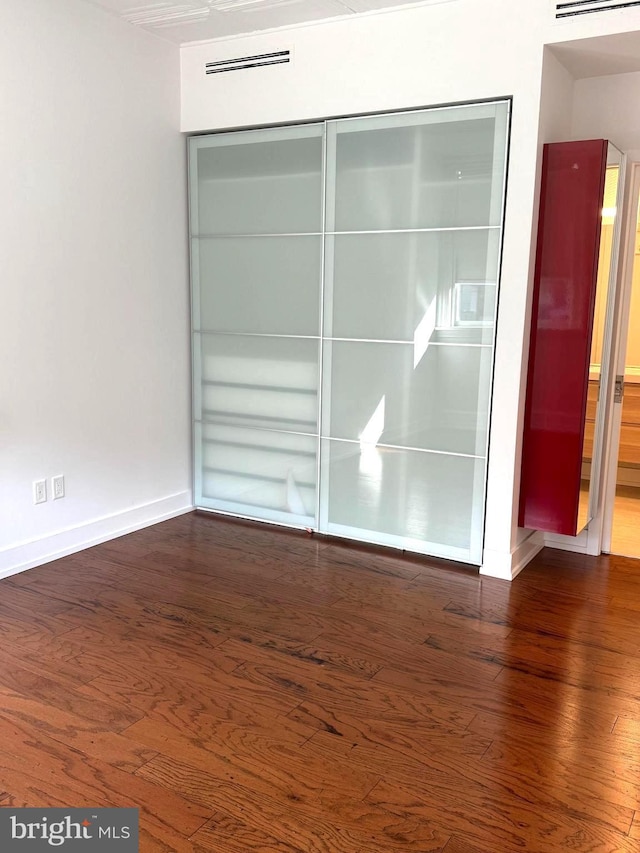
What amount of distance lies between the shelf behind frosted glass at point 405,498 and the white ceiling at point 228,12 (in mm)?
2277

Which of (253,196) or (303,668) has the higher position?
(253,196)

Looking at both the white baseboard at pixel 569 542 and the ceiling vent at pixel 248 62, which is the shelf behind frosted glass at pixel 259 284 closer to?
the ceiling vent at pixel 248 62

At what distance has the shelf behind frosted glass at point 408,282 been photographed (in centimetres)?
374

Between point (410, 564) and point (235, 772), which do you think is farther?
point (410, 564)

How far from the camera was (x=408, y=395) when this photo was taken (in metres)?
4.03

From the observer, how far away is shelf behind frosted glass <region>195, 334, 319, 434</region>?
4379mm

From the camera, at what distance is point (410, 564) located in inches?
157

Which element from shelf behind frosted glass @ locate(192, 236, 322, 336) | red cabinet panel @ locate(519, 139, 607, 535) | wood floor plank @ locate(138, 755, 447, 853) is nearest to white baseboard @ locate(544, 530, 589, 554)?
red cabinet panel @ locate(519, 139, 607, 535)

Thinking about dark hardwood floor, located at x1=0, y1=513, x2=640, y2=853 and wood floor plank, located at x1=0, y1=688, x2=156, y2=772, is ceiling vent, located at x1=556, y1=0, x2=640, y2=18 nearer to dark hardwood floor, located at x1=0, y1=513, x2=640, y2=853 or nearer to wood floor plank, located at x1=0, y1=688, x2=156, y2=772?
dark hardwood floor, located at x1=0, y1=513, x2=640, y2=853

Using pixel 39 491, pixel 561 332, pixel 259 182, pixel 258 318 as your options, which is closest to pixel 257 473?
pixel 258 318

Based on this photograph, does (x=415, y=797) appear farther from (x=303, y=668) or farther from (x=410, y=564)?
(x=410, y=564)

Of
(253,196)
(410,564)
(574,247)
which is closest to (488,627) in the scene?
(410,564)

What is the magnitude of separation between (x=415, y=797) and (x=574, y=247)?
260 cm

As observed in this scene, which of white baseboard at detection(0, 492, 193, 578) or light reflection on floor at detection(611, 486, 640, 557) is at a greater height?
white baseboard at detection(0, 492, 193, 578)
